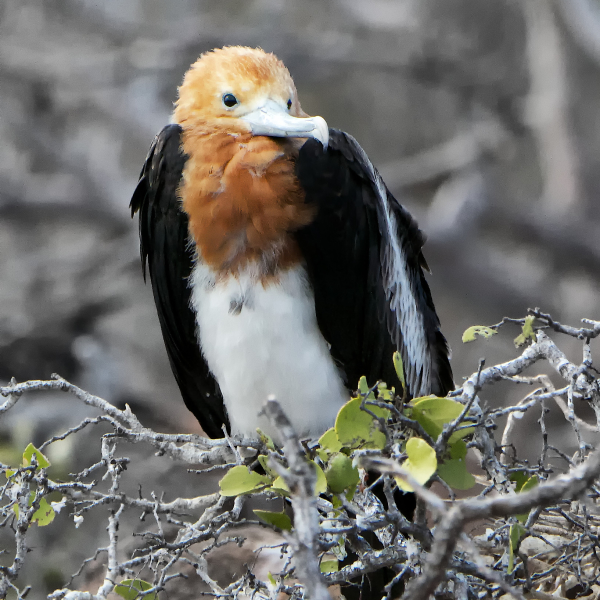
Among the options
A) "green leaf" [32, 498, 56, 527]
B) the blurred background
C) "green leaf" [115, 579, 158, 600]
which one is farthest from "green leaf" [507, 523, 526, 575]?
the blurred background

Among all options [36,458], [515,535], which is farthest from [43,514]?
[515,535]

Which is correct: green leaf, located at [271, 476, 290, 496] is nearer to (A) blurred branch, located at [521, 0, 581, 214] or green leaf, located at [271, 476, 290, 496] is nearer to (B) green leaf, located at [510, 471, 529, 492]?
(B) green leaf, located at [510, 471, 529, 492]

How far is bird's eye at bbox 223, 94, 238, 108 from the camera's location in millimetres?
969

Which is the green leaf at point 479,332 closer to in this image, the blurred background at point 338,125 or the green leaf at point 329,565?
the green leaf at point 329,565

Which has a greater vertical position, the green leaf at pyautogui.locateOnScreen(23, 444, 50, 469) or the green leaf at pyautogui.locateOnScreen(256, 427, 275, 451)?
the green leaf at pyautogui.locateOnScreen(23, 444, 50, 469)

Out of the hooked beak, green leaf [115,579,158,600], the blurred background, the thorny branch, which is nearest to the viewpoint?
the thorny branch

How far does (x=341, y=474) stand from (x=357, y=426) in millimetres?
50

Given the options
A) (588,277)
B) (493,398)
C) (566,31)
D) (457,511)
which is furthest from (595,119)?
→ (457,511)

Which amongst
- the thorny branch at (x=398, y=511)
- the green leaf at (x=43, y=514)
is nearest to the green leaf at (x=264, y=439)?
the thorny branch at (x=398, y=511)

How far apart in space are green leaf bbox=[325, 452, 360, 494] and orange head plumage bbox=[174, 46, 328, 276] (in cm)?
39

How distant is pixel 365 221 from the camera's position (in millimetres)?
963

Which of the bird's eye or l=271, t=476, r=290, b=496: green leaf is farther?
the bird's eye

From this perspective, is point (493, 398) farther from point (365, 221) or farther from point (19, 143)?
point (19, 143)

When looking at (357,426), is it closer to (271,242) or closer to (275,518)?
(275,518)
